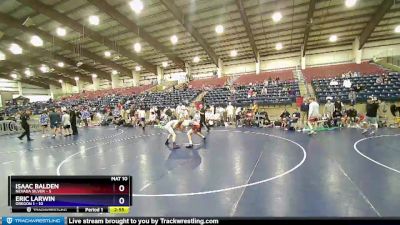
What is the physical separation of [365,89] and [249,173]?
17384mm

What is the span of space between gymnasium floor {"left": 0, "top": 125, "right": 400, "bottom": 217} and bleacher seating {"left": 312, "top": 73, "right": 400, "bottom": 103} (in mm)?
9168

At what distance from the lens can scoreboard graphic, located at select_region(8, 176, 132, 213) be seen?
197 cm

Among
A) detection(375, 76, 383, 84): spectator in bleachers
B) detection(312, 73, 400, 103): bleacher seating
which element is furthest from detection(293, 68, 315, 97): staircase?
detection(375, 76, 383, 84): spectator in bleachers

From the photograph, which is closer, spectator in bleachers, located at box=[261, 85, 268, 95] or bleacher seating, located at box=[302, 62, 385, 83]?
spectator in bleachers, located at box=[261, 85, 268, 95]

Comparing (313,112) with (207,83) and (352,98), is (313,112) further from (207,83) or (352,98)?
(207,83)

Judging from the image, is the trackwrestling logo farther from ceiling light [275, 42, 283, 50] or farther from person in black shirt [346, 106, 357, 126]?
ceiling light [275, 42, 283, 50]

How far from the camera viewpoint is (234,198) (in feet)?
14.5

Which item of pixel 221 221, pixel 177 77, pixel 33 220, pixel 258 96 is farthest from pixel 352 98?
pixel 177 77

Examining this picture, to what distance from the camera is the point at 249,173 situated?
589 cm

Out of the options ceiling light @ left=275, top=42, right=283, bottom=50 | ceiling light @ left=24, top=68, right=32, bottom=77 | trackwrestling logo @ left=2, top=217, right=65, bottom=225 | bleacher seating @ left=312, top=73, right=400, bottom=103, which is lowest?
trackwrestling logo @ left=2, top=217, right=65, bottom=225

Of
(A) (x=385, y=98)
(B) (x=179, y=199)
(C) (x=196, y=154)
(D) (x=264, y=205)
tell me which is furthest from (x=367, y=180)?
(A) (x=385, y=98)

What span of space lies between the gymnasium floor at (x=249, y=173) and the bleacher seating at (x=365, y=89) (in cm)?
917

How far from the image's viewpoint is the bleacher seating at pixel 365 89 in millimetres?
17328

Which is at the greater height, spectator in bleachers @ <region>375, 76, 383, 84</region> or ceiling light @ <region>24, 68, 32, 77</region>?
ceiling light @ <region>24, 68, 32, 77</region>
